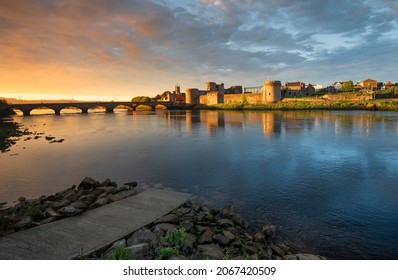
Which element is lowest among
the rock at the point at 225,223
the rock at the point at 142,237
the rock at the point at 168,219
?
the rock at the point at 225,223

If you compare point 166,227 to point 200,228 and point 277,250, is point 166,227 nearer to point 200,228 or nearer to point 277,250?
point 200,228

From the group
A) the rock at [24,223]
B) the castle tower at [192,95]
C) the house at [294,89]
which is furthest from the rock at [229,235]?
the castle tower at [192,95]

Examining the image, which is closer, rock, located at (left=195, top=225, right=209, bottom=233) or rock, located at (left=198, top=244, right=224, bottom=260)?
rock, located at (left=198, top=244, right=224, bottom=260)

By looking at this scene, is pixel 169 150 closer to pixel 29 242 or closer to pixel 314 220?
pixel 314 220

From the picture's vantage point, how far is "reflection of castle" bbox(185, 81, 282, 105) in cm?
7200

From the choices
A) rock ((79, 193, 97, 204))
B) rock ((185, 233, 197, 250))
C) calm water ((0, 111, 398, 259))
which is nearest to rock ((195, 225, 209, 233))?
rock ((185, 233, 197, 250))

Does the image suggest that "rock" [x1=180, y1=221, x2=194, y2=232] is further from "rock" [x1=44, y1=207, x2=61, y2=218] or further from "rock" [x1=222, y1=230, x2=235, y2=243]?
"rock" [x1=44, y1=207, x2=61, y2=218]

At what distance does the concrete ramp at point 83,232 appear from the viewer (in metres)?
4.93

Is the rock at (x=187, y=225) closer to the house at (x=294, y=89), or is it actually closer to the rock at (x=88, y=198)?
the rock at (x=88, y=198)

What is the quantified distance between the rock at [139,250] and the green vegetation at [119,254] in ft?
0.42

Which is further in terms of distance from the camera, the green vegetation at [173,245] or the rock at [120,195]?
the rock at [120,195]

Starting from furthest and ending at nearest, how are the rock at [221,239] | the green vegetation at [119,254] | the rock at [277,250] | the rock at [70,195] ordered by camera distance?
1. the rock at [70,195]
2. the rock at [221,239]
3. the rock at [277,250]
4. the green vegetation at [119,254]
